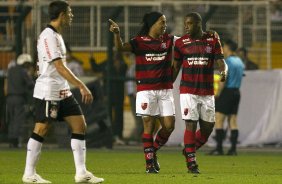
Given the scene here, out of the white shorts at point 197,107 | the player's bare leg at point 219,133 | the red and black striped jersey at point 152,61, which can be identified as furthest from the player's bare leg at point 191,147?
the player's bare leg at point 219,133

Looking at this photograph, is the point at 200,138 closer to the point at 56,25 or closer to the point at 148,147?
the point at 148,147


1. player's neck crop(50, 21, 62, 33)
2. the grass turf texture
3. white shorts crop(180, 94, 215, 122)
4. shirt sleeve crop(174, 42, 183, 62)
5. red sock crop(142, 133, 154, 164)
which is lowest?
the grass turf texture

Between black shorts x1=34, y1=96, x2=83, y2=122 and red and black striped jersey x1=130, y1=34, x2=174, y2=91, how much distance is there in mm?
2811

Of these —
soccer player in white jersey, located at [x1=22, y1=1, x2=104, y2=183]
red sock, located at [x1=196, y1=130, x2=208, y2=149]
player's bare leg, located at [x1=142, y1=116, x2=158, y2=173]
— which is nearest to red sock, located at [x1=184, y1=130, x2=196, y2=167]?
red sock, located at [x1=196, y1=130, x2=208, y2=149]

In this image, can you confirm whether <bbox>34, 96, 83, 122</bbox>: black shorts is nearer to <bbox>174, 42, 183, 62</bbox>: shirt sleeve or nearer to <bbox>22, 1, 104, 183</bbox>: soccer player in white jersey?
<bbox>22, 1, 104, 183</bbox>: soccer player in white jersey

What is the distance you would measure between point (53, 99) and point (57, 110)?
146mm

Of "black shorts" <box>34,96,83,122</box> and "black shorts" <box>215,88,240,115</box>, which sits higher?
"black shorts" <box>34,96,83,122</box>

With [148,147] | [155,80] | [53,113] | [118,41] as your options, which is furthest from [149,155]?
[53,113]

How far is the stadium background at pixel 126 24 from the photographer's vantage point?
26.4 m

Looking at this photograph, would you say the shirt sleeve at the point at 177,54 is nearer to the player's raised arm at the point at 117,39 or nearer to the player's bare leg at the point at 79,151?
the player's raised arm at the point at 117,39

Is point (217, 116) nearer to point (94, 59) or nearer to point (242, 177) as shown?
point (94, 59)

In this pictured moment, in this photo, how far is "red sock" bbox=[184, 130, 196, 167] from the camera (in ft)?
52.5

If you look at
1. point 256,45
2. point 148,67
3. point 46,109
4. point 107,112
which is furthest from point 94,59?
point 46,109

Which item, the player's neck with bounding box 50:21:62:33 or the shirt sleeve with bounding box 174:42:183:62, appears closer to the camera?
the player's neck with bounding box 50:21:62:33
